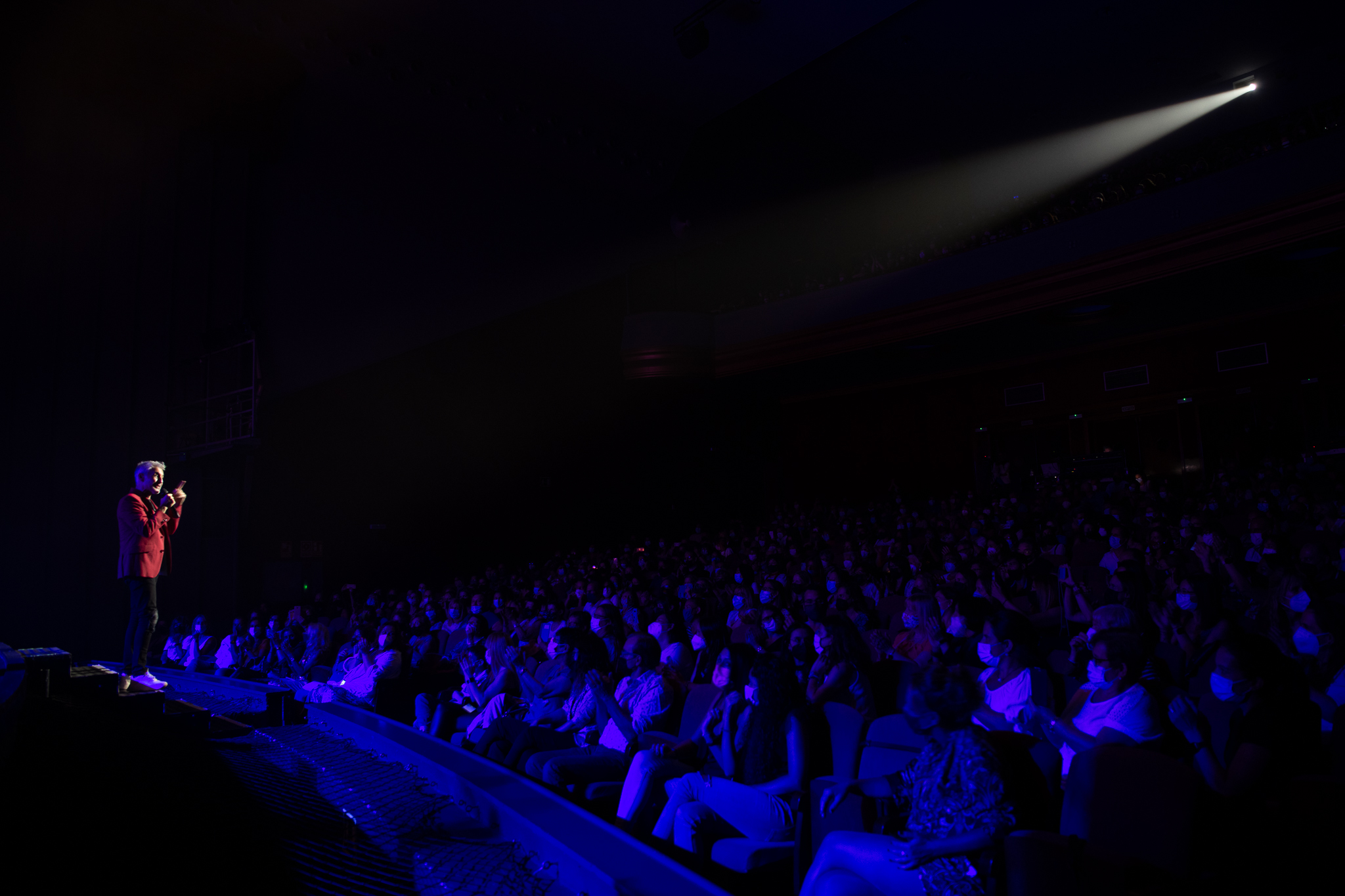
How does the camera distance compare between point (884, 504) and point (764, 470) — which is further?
point (764, 470)

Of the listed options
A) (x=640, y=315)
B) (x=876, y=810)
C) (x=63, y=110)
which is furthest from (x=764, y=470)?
A: (x=876, y=810)

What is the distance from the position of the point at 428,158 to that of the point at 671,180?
350 centimetres

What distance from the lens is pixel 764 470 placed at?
48.6ft

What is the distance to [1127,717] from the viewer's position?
2559 mm

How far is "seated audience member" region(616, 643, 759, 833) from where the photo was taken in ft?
9.71

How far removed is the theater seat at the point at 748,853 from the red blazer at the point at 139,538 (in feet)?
9.39

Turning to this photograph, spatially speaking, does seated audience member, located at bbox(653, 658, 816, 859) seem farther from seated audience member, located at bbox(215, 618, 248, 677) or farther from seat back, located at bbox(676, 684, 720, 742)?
seated audience member, located at bbox(215, 618, 248, 677)

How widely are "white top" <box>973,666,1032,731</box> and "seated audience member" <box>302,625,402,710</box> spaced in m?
3.48

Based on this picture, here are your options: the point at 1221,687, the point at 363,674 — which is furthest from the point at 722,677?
the point at 363,674

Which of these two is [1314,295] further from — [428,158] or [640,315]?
[428,158]

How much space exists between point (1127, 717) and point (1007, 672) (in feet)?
3.01

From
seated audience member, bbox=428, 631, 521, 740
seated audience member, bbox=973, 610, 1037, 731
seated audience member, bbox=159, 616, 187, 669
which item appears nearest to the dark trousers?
seated audience member, bbox=428, 631, 521, 740

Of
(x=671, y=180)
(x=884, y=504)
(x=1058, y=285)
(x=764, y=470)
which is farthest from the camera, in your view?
(x=764, y=470)

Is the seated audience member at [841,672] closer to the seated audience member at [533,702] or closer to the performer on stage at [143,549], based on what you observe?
the seated audience member at [533,702]
